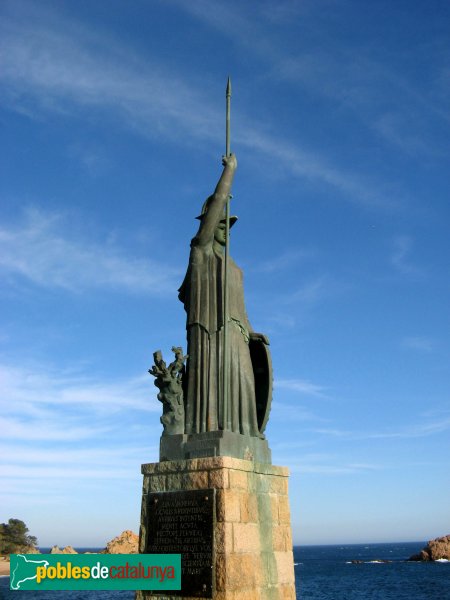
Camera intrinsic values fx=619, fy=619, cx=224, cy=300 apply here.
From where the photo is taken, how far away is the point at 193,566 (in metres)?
7.57

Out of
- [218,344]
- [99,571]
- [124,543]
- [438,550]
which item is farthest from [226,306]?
[438,550]

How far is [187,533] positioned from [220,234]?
4.40 meters

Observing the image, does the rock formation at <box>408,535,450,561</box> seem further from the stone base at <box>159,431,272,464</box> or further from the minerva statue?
the stone base at <box>159,431,272,464</box>

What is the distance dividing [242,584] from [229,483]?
1.18 m

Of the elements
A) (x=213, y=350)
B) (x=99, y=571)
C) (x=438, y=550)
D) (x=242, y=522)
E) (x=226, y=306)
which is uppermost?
(x=226, y=306)

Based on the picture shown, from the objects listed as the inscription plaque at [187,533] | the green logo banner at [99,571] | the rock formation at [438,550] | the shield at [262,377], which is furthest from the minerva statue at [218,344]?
the rock formation at [438,550]

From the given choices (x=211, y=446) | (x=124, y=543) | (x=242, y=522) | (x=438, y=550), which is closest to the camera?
(x=242, y=522)

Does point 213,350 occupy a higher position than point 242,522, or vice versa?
point 213,350

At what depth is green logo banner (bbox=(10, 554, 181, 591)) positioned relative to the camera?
780 centimetres

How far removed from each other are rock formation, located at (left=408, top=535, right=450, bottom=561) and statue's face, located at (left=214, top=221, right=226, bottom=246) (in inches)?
4238

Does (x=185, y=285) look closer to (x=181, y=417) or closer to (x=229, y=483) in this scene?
(x=181, y=417)

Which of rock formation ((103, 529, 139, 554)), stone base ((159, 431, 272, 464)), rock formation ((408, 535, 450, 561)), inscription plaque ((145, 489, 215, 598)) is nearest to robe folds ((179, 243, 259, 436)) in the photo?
stone base ((159, 431, 272, 464))

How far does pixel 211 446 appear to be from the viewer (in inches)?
318

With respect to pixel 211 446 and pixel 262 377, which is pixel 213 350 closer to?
pixel 262 377
